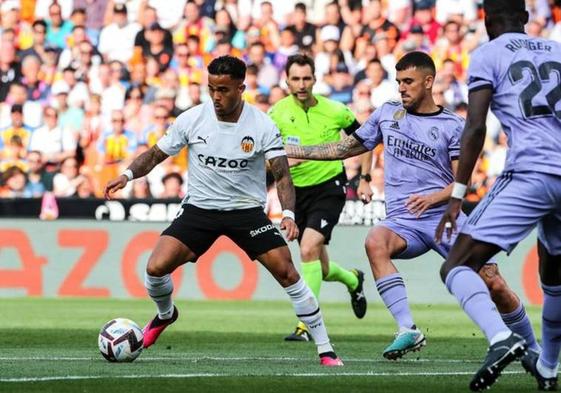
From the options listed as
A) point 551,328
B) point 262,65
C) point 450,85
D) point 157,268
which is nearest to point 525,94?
point 551,328

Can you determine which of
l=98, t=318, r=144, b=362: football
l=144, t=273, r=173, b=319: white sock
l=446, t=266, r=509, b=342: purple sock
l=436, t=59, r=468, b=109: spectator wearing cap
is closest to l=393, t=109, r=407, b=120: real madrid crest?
l=144, t=273, r=173, b=319: white sock

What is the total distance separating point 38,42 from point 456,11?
792 centimetres

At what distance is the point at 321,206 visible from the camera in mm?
14141

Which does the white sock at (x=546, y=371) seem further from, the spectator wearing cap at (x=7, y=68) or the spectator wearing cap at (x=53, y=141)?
the spectator wearing cap at (x=7, y=68)

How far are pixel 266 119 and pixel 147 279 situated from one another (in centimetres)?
155

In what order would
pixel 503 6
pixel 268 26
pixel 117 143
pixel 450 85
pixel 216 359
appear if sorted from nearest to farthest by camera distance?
pixel 503 6, pixel 216 359, pixel 450 85, pixel 117 143, pixel 268 26

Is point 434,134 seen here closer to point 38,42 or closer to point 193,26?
point 193,26

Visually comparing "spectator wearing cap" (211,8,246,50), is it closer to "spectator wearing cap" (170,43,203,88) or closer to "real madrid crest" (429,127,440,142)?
"spectator wearing cap" (170,43,203,88)

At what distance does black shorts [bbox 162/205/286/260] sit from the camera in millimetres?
10258

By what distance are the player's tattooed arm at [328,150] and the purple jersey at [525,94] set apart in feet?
11.0

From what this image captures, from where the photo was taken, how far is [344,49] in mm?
23906

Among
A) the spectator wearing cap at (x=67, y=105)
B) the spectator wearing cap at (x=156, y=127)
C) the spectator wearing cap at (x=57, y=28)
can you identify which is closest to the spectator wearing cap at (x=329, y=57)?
the spectator wearing cap at (x=156, y=127)

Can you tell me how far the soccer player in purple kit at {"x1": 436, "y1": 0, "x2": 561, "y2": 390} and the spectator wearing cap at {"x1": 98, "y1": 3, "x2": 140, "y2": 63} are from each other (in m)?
17.8

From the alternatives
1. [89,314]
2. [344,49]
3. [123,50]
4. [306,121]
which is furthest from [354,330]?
[123,50]
